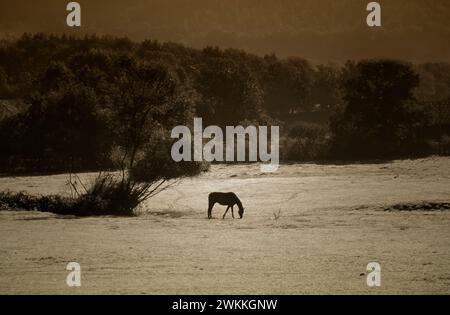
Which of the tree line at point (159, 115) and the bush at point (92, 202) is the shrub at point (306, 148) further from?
the bush at point (92, 202)

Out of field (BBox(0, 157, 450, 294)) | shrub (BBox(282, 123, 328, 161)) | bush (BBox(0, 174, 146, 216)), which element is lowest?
field (BBox(0, 157, 450, 294))

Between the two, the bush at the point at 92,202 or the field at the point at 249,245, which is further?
the bush at the point at 92,202

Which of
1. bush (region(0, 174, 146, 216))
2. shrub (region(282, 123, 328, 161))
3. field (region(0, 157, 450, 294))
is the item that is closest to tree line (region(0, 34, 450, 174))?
shrub (region(282, 123, 328, 161))

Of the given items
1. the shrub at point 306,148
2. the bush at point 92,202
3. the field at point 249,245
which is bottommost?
the field at point 249,245

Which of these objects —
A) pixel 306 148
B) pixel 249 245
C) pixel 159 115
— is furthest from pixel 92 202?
pixel 306 148

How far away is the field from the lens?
17375 mm

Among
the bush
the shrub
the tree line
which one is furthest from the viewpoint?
the shrub

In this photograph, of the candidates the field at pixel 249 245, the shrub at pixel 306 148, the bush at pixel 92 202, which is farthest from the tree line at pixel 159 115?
the field at pixel 249 245

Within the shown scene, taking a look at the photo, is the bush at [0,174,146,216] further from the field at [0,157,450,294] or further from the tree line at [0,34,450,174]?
the tree line at [0,34,450,174]

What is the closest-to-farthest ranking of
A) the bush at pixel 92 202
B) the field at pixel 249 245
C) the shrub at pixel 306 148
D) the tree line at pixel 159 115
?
the field at pixel 249 245 → the bush at pixel 92 202 → the tree line at pixel 159 115 → the shrub at pixel 306 148

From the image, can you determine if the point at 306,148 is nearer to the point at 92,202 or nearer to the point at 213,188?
the point at 213,188

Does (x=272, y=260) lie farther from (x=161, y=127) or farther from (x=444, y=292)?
(x=161, y=127)

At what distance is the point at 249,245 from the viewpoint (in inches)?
934

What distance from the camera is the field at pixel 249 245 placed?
684 inches
